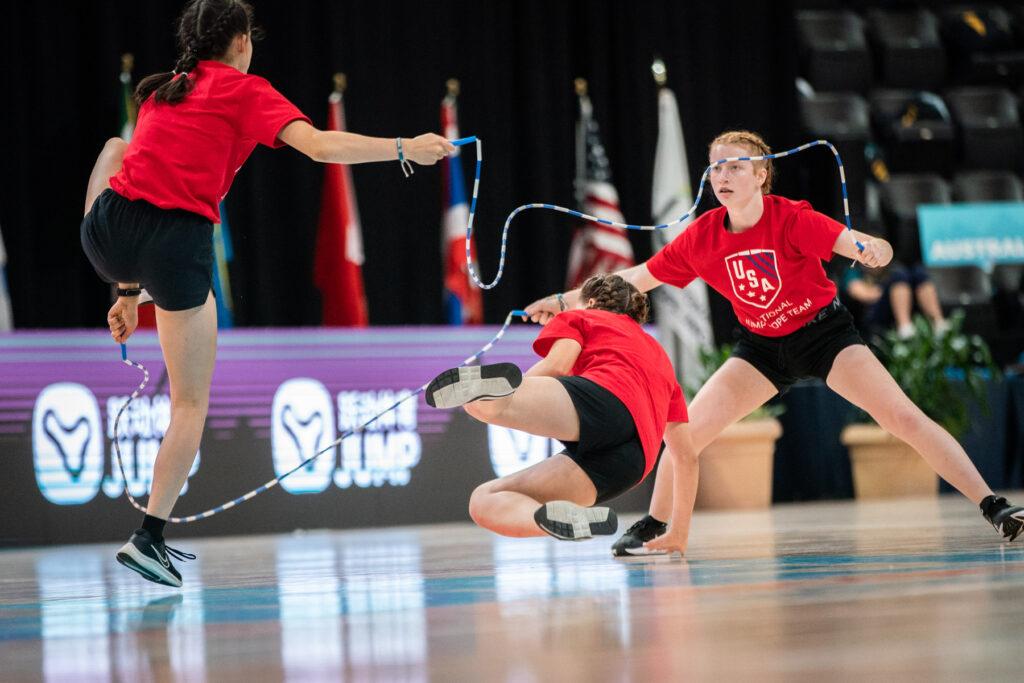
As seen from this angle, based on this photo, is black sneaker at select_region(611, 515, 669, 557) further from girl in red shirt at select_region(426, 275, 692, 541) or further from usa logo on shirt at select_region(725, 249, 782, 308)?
usa logo on shirt at select_region(725, 249, 782, 308)

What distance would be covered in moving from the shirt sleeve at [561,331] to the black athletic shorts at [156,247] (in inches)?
37.5

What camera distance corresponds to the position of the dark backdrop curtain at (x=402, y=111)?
8711mm

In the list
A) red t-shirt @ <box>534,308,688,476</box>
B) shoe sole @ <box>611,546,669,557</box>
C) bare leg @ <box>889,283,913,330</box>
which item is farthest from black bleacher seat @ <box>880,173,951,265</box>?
red t-shirt @ <box>534,308,688,476</box>

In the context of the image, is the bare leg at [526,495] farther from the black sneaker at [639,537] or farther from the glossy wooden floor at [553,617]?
the black sneaker at [639,537]

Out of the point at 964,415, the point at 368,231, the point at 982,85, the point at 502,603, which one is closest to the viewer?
the point at 502,603

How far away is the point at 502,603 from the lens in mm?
2611

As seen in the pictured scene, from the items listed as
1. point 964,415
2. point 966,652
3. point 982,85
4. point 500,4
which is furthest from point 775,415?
point 966,652

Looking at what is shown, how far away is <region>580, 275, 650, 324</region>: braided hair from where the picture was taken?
4.05 m

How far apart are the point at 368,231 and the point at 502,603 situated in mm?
7330

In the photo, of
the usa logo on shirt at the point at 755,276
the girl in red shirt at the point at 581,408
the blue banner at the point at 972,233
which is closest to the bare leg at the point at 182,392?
the girl in red shirt at the point at 581,408

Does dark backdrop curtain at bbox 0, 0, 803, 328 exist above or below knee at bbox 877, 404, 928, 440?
above

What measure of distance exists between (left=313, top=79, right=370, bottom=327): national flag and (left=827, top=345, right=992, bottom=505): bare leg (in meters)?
5.32

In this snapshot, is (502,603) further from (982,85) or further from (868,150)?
(982,85)

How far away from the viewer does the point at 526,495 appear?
3.45 metres
